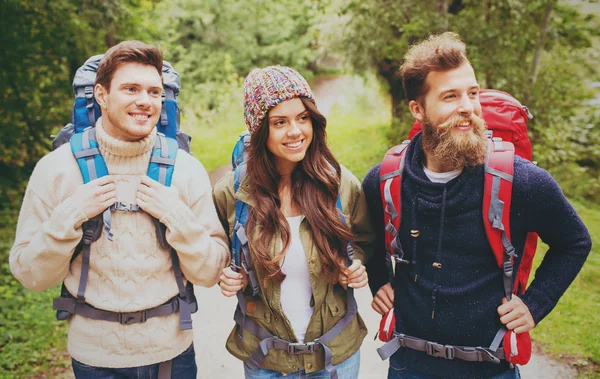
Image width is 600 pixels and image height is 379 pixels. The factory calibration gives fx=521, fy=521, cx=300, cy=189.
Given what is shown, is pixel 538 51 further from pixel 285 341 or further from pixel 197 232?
pixel 197 232

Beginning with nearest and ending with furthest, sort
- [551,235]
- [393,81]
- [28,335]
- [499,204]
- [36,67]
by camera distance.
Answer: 1. [499,204]
2. [551,235]
3. [28,335]
4. [36,67]
5. [393,81]

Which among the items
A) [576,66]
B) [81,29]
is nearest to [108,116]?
[81,29]

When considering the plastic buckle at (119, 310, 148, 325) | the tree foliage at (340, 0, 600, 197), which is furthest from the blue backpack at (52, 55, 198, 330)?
the tree foliage at (340, 0, 600, 197)

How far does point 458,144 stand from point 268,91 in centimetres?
91

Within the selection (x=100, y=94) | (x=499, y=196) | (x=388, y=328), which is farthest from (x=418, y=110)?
(x=100, y=94)

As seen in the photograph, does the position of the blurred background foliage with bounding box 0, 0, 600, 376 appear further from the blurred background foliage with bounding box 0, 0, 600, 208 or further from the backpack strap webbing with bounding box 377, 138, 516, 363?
the backpack strap webbing with bounding box 377, 138, 516, 363

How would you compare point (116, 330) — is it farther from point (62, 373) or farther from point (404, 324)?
point (62, 373)

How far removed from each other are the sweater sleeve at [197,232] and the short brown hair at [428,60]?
3.68 ft

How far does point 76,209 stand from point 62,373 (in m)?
2.96

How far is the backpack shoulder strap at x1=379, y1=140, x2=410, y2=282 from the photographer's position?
2490 mm

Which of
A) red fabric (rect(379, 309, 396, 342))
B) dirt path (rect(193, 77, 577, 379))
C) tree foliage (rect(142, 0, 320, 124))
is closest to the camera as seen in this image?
red fabric (rect(379, 309, 396, 342))

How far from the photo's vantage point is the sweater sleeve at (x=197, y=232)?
7.84 feet

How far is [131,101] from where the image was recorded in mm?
2363

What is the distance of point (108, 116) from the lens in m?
2.42
